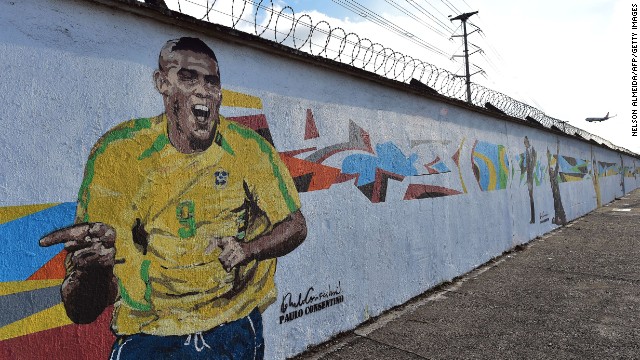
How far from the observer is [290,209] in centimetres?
359

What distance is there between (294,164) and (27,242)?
2.03 metres

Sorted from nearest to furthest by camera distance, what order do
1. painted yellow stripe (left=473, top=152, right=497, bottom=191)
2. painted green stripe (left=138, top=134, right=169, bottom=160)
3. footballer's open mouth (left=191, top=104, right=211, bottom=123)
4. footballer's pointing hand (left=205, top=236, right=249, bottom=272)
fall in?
painted green stripe (left=138, top=134, right=169, bottom=160) < footballer's open mouth (left=191, top=104, right=211, bottom=123) < footballer's pointing hand (left=205, top=236, right=249, bottom=272) < painted yellow stripe (left=473, top=152, right=497, bottom=191)

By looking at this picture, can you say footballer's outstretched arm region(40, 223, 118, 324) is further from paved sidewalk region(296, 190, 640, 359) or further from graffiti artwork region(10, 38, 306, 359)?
paved sidewalk region(296, 190, 640, 359)

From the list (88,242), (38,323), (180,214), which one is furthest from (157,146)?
(38,323)

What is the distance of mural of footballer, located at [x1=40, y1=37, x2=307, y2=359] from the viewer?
8.15ft

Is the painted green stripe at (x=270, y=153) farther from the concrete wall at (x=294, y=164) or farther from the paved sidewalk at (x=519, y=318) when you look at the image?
the paved sidewalk at (x=519, y=318)

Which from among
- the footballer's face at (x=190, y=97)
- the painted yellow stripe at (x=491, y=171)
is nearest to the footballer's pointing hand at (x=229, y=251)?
the footballer's face at (x=190, y=97)

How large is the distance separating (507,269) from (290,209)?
186 inches

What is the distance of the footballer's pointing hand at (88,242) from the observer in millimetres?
2311

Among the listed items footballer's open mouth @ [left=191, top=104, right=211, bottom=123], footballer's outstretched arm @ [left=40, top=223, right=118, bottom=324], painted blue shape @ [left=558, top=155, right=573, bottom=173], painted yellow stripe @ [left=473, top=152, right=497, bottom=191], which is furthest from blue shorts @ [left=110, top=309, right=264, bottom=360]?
painted blue shape @ [left=558, top=155, right=573, bottom=173]

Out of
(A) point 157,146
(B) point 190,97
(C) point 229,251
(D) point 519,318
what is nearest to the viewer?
(A) point 157,146

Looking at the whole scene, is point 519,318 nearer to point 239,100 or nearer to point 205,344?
point 205,344

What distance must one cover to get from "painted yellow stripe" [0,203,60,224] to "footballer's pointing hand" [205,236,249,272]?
1109 mm

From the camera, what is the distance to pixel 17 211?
7.09ft
